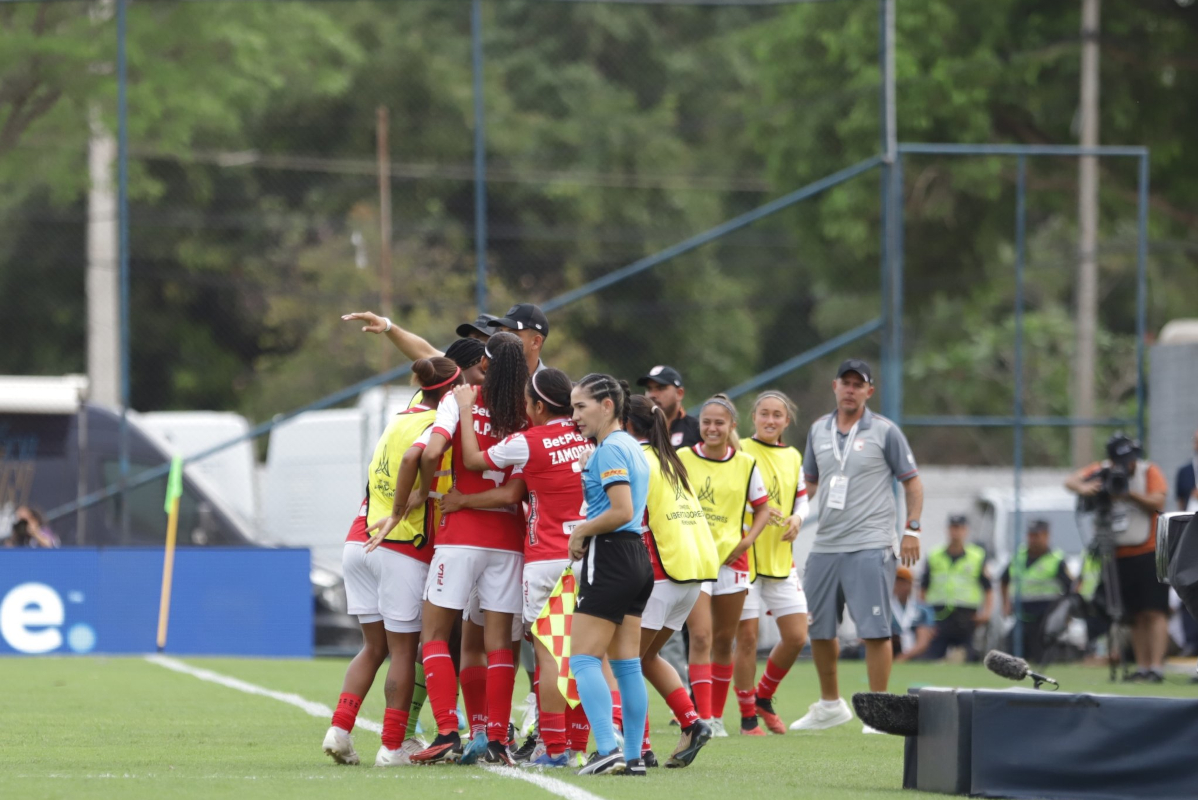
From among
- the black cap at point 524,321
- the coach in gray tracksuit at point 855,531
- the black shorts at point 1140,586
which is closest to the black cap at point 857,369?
the coach in gray tracksuit at point 855,531

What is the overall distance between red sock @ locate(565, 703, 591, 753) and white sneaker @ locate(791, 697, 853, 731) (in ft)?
8.59

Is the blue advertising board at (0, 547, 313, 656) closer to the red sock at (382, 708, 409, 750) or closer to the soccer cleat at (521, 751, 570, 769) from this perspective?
the red sock at (382, 708, 409, 750)

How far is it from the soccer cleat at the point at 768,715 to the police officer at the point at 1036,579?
7593 mm

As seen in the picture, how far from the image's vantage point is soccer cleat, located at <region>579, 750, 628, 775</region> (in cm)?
722

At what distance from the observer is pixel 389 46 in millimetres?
32906

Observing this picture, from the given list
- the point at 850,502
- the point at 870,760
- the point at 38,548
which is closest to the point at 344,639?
the point at 38,548

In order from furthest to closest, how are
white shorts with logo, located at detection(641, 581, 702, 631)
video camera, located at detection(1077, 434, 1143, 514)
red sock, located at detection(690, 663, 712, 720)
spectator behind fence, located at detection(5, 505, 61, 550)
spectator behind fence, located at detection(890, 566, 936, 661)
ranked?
spectator behind fence, located at detection(890, 566, 936, 661), spectator behind fence, located at detection(5, 505, 61, 550), video camera, located at detection(1077, 434, 1143, 514), red sock, located at detection(690, 663, 712, 720), white shorts with logo, located at detection(641, 581, 702, 631)

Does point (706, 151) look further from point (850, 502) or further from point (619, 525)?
point (619, 525)

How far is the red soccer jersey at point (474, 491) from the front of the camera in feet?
24.8

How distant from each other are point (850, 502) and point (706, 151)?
2557 centimetres

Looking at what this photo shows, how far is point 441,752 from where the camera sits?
7.71m

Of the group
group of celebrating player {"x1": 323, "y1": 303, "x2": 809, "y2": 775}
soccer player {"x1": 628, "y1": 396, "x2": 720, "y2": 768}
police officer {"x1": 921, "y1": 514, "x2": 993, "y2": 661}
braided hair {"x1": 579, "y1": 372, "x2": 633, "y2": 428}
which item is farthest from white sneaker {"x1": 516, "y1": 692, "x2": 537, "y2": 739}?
police officer {"x1": 921, "y1": 514, "x2": 993, "y2": 661}

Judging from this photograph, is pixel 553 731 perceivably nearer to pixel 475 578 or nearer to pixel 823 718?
pixel 475 578

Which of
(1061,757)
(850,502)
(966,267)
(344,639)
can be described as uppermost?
(966,267)
